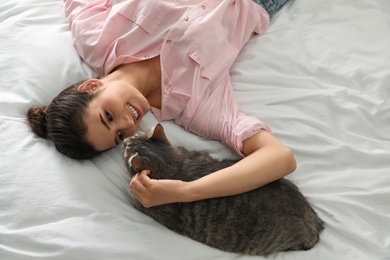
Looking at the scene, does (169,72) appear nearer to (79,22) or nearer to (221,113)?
(221,113)

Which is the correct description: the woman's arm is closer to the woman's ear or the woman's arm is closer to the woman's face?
the woman's face

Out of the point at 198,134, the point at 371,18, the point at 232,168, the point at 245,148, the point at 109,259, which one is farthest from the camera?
the point at 371,18

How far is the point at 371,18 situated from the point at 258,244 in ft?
3.79

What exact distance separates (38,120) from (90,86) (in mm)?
198

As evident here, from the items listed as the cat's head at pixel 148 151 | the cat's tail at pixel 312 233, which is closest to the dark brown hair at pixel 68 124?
the cat's head at pixel 148 151

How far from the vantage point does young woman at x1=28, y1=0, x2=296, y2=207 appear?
3.64ft

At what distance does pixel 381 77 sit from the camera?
54.3 inches

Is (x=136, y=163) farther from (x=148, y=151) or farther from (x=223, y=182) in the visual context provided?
(x=223, y=182)

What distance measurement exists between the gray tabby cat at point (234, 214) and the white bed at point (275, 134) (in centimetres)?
3

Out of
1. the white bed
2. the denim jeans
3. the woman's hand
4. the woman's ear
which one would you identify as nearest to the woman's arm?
the woman's hand

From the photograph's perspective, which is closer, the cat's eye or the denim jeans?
the cat's eye

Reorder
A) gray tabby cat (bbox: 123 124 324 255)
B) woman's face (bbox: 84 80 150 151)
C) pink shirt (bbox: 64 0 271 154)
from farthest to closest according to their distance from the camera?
pink shirt (bbox: 64 0 271 154)
woman's face (bbox: 84 80 150 151)
gray tabby cat (bbox: 123 124 324 255)

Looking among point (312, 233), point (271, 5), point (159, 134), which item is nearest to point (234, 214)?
point (312, 233)

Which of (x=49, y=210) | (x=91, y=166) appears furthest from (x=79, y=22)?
(x=49, y=210)
